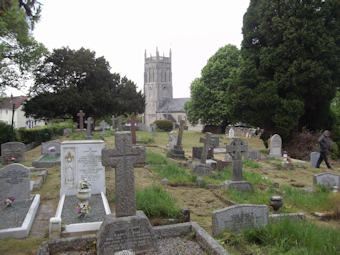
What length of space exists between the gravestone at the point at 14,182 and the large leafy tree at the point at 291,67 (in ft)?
45.4

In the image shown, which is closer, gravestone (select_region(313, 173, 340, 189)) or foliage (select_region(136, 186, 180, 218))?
foliage (select_region(136, 186, 180, 218))

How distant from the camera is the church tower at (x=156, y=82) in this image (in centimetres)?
7425

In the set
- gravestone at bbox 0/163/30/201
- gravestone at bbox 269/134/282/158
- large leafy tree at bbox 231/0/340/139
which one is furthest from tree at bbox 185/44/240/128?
gravestone at bbox 0/163/30/201

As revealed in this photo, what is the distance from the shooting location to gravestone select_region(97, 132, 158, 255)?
3.94m

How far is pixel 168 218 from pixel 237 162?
12.8 feet

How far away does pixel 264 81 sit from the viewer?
17.2 metres

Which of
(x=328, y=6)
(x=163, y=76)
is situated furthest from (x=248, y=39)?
(x=163, y=76)

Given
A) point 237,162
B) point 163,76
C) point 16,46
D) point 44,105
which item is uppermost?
point 163,76

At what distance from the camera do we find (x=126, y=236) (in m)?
4.01

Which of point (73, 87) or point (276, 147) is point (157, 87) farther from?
point (276, 147)

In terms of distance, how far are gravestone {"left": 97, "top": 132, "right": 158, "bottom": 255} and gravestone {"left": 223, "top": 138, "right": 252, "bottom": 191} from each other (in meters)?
4.40

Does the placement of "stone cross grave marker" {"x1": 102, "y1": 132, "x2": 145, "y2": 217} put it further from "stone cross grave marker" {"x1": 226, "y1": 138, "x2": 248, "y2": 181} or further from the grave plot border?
"stone cross grave marker" {"x1": 226, "y1": 138, "x2": 248, "y2": 181}

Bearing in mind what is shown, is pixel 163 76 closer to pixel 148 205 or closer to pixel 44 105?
pixel 44 105

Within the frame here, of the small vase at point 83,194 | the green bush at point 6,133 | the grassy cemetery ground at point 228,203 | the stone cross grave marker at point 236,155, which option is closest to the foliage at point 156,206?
the grassy cemetery ground at point 228,203
